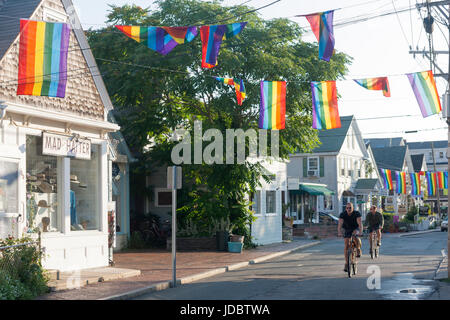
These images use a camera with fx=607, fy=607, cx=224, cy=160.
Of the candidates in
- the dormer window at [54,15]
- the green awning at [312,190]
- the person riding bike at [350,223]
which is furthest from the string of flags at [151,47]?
the green awning at [312,190]

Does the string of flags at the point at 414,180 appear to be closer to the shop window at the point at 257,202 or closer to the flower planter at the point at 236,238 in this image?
the shop window at the point at 257,202

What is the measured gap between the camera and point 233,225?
82.0 ft

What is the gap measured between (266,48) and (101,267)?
1074 cm

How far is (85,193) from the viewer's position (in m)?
17.0

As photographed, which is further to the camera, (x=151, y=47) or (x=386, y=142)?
(x=386, y=142)

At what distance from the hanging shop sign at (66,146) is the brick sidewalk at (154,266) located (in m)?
3.55

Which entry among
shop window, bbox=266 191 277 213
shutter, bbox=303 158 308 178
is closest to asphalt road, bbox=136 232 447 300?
shop window, bbox=266 191 277 213

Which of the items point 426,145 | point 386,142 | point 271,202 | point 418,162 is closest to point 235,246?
point 271,202

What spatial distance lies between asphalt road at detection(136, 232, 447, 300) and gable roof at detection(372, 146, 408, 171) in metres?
50.7

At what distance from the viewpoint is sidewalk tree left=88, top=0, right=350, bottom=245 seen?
22188mm

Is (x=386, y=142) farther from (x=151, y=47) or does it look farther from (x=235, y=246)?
(x=151, y=47)

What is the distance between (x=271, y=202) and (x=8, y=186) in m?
18.9

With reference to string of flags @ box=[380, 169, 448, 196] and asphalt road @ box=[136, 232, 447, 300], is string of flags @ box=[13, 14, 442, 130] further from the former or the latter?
string of flags @ box=[380, 169, 448, 196]
